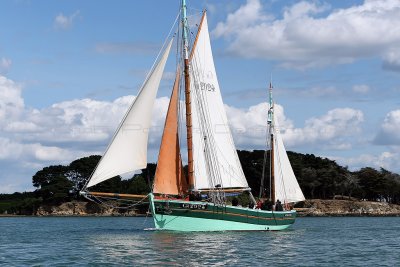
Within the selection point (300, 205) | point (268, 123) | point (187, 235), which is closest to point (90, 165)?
point (300, 205)

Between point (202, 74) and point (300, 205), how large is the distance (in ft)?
377

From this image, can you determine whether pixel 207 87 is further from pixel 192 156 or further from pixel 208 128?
pixel 192 156

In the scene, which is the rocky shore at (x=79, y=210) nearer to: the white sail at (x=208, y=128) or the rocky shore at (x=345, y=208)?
the rocky shore at (x=345, y=208)

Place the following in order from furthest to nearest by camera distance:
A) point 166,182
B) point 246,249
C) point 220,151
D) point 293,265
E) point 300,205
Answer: point 300,205 → point 220,151 → point 166,182 → point 246,249 → point 293,265

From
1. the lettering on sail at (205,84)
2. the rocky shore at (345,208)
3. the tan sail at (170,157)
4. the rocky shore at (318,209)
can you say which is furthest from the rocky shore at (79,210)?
the tan sail at (170,157)

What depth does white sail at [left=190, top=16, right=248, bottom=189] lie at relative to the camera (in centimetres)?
6719

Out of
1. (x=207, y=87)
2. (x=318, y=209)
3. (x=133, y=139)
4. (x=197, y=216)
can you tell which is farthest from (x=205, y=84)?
(x=318, y=209)

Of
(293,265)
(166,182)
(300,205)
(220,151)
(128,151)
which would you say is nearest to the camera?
(293,265)

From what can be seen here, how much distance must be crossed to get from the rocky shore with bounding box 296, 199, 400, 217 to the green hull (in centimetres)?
10315

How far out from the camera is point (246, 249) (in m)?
51.4

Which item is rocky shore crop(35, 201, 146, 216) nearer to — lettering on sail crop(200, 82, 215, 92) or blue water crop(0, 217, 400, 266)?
blue water crop(0, 217, 400, 266)

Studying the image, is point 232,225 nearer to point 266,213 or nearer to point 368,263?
point 266,213

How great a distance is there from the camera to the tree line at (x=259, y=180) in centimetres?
17888

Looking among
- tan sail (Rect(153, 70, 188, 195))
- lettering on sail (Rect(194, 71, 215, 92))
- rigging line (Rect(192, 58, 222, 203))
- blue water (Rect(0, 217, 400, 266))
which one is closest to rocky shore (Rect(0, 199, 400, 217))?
rigging line (Rect(192, 58, 222, 203))
